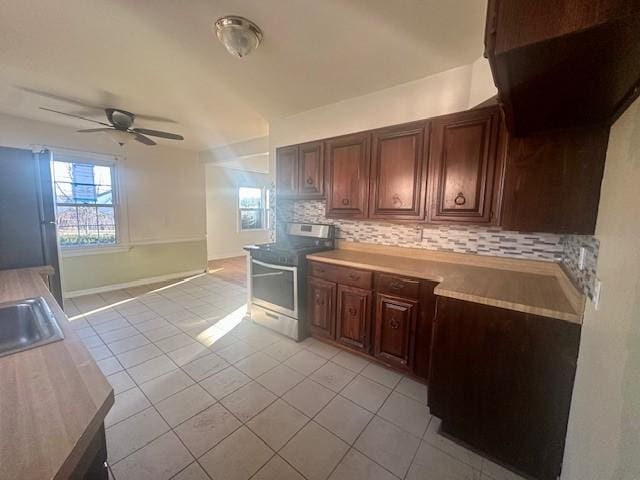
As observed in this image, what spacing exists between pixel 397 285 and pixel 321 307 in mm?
858

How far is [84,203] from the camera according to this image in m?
3.93

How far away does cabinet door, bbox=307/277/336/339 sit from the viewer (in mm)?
2488

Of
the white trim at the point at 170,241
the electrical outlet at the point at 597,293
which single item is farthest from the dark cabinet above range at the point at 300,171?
the white trim at the point at 170,241

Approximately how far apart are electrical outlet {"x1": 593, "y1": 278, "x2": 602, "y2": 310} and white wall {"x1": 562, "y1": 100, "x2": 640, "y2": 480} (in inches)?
1.0

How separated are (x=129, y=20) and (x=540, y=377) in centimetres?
299

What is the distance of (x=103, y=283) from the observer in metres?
4.14


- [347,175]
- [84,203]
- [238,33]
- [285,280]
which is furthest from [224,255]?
[238,33]

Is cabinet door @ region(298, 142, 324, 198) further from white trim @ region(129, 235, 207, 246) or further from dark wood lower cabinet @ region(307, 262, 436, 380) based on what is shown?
white trim @ region(129, 235, 207, 246)

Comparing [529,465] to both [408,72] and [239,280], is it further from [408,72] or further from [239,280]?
[239,280]

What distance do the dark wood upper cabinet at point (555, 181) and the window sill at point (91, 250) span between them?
17.0 ft

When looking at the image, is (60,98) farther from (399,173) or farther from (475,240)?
(475,240)

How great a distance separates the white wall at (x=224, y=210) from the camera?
6504 millimetres

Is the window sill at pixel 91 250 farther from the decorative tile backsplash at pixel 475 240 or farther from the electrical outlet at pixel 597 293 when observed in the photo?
the electrical outlet at pixel 597 293

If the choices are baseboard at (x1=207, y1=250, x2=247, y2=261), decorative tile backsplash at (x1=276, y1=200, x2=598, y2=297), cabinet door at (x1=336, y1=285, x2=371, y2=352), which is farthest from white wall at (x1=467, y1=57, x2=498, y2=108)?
baseboard at (x1=207, y1=250, x2=247, y2=261)
